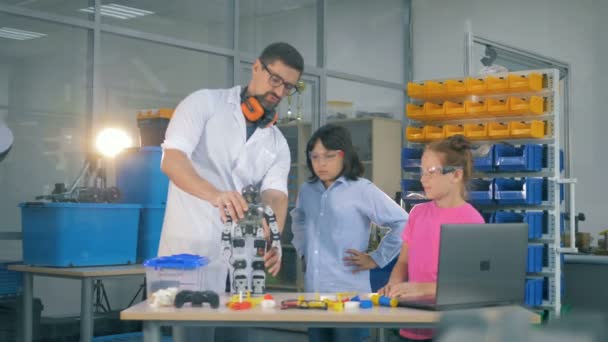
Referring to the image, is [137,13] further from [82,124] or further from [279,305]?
[279,305]

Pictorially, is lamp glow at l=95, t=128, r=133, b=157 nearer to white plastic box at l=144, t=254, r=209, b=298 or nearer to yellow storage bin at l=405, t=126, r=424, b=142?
yellow storage bin at l=405, t=126, r=424, b=142

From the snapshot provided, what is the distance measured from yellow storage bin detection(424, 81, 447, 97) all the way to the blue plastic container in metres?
2.36

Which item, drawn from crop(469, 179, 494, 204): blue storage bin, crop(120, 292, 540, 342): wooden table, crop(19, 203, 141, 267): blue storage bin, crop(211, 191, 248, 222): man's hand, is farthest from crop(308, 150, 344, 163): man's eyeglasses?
crop(469, 179, 494, 204): blue storage bin

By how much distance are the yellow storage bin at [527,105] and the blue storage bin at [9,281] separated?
11.0 feet

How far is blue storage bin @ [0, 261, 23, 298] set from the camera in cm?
445

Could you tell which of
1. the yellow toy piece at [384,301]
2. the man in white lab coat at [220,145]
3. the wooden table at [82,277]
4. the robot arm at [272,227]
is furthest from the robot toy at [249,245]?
the wooden table at [82,277]

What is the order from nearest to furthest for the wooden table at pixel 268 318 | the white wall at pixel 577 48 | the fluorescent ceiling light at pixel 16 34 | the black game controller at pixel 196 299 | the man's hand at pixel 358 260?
the wooden table at pixel 268 318 → the black game controller at pixel 196 299 → the man's hand at pixel 358 260 → the fluorescent ceiling light at pixel 16 34 → the white wall at pixel 577 48

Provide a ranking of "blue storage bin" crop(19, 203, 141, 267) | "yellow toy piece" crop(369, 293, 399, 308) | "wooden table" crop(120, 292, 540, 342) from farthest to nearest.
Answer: "blue storage bin" crop(19, 203, 141, 267), "yellow toy piece" crop(369, 293, 399, 308), "wooden table" crop(120, 292, 540, 342)

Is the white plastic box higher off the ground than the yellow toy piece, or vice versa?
the white plastic box

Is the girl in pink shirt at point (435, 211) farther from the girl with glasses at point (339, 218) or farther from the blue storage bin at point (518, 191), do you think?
the blue storage bin at point (518, 191)

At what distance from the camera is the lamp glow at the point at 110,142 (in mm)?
4906

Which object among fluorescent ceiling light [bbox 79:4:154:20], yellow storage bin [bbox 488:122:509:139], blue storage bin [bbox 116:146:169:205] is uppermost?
fluorescent ceiling light [bbox 79:4:154:20]

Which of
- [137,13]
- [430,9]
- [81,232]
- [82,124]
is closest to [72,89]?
[82,124]

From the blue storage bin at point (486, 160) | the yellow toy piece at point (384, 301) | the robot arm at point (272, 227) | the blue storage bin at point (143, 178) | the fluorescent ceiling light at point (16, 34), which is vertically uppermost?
the fluorescent ceiling light at point (16, 34)
